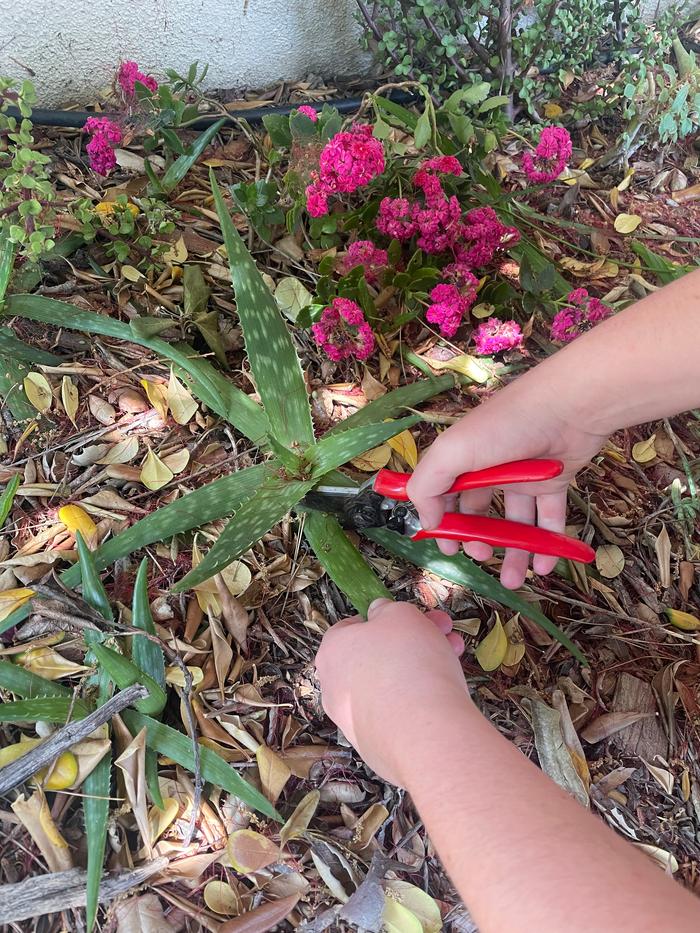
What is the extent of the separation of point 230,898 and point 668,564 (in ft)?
2.86

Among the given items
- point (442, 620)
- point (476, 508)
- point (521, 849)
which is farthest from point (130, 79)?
point (521, 849)

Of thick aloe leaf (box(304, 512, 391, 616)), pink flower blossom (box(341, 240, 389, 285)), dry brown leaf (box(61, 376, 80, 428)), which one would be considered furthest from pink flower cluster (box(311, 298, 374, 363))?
dry brown leaf (box(61, 376, 80, 428))

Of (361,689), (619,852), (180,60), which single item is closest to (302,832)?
(361,689)

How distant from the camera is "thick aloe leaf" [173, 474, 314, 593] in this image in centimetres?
87

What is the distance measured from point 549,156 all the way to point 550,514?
731mm

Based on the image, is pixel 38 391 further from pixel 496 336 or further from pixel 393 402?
pixel 496 336

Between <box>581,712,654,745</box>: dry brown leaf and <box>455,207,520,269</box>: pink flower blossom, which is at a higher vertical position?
<box>455,207,520,269</box>: pink flower blossom

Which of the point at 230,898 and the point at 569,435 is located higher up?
the point at 569,435

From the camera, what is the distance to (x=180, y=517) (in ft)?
3.43

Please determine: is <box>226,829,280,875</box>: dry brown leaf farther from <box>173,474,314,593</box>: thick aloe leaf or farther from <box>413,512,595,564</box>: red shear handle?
<box>413,512,595,564</box>: red shear handle

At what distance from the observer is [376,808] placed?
0.97 metres

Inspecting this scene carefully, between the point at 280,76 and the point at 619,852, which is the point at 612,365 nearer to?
the point at 619,852

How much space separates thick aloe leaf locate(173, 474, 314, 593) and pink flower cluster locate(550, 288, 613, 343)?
0.57m

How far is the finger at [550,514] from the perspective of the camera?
3.43 ft
